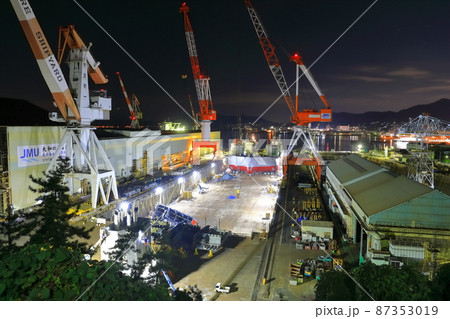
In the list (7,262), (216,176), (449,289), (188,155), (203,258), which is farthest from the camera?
(188,155)

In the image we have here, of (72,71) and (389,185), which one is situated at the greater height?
(72,71)

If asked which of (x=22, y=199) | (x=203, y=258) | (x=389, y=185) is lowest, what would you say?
(x=203, y=258)

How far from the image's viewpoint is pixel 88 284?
4148 millimetres

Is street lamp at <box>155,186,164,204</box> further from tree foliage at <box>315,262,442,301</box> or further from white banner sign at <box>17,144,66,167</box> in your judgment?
tree foliage at <box>315,262,442,301</box>

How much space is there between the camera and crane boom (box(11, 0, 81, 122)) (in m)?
11.8

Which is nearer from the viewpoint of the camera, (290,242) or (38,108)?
(290,242)

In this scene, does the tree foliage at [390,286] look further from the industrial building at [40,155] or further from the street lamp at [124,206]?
the industrial building at [40,155]

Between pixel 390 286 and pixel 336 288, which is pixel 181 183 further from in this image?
pixel 390 286

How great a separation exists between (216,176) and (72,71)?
757 inches

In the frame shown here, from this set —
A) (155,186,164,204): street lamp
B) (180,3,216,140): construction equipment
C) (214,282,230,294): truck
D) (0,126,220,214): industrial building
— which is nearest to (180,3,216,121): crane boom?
(180,3,216,140): construction equipment

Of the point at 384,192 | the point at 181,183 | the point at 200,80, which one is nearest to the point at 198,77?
the point at 200,80

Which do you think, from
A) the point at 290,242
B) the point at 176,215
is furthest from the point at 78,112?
the point at 290,242

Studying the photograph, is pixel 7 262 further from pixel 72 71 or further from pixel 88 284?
pixel 72 71

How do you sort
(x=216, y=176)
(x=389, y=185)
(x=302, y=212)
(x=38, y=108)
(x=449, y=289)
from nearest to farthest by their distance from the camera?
(x=449, y=289) → (x=389, y=185) → (x=302, y=212) → (x=38, y=108) → (x=216, y=176)
